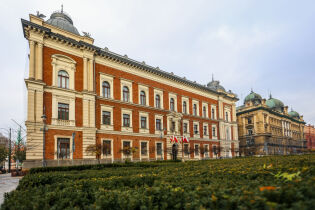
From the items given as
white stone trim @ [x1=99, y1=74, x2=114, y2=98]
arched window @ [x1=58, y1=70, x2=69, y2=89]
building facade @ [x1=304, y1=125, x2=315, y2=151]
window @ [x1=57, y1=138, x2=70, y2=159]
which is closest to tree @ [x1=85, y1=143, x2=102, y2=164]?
window @ [x1=57, y1=138, x2=70, y2=159]

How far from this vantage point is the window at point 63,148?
22.9 meters

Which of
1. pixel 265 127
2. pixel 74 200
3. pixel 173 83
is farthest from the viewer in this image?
pixel 265 127

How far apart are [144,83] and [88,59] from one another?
914 centimetres

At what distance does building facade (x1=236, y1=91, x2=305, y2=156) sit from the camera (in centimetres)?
6322

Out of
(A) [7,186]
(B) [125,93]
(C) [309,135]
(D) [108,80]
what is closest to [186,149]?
(B) [125,93]

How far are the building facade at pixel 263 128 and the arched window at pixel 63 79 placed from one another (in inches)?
1859

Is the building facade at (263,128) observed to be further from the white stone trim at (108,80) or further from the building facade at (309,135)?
the white stone trim at (108,80)

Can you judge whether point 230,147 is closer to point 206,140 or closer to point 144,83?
point 206,140

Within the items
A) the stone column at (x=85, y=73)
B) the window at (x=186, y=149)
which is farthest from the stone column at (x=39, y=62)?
the window at (x=186, y=149)

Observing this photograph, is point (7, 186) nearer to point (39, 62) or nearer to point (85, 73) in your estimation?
point (39, 62)

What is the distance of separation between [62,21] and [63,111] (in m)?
11.8

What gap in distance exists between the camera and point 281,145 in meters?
71.4

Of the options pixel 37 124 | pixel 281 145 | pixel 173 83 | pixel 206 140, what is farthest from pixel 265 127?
pixel 37 124

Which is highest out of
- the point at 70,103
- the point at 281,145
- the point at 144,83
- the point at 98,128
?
the point at 144,83
